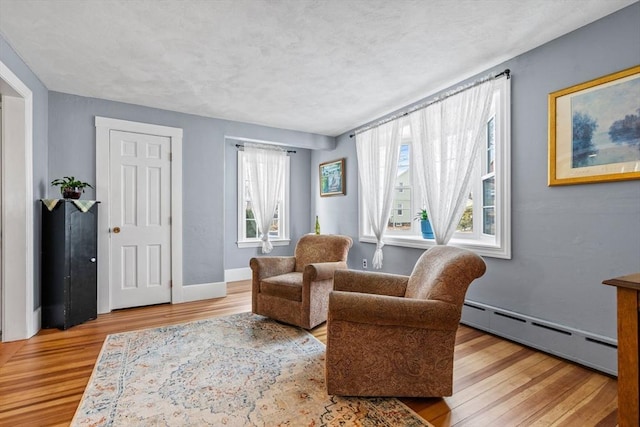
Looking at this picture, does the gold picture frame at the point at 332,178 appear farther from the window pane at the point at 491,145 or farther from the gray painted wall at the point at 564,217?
the gray painted wall at the point at 564,217

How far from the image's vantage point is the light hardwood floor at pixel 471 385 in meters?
1.59

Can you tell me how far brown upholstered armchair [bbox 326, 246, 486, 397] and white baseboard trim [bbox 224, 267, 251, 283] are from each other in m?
3.53

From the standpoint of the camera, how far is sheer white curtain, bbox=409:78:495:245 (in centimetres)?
271

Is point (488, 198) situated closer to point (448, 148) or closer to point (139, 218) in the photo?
point (448, 148)

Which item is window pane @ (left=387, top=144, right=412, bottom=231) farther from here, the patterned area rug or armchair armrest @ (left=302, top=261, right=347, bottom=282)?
the patterned area rug

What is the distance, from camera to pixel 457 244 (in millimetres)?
2971

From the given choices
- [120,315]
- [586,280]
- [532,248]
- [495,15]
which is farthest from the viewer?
[120,315]

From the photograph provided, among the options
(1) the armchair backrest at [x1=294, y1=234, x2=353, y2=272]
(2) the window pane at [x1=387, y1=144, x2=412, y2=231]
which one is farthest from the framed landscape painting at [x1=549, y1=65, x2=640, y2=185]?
(1) the armchair backrest at [x1=294, y1=234, x2=353, y2=272]

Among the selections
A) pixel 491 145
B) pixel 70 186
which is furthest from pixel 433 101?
pixel 70 186

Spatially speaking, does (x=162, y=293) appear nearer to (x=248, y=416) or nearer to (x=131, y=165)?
(x=131, y=165)

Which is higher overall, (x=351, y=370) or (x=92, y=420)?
(x=351, y=370)

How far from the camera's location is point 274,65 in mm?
2592

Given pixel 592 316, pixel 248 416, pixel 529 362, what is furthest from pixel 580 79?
pixel 248 416

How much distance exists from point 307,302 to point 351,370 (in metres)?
1.06
